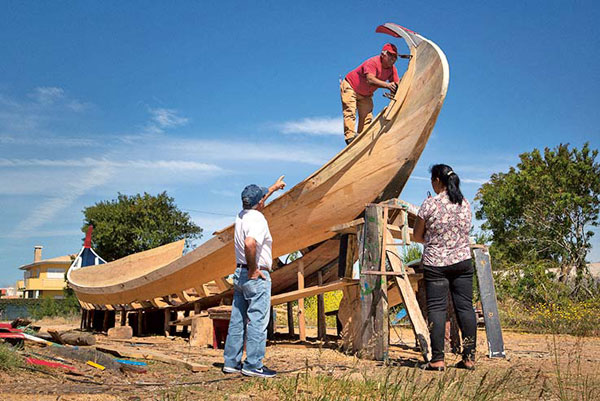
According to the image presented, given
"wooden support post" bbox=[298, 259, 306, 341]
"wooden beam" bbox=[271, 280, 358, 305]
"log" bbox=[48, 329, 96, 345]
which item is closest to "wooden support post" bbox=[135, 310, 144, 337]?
"log" bbox=[48, 329, 96, 345]

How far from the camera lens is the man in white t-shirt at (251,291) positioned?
4.05m

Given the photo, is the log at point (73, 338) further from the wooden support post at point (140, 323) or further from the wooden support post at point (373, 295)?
the wooden support post at point (373, 295)

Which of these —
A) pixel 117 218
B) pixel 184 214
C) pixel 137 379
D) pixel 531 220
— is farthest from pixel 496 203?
pixel 137 379

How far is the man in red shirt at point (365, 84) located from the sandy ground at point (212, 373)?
8.92 feet

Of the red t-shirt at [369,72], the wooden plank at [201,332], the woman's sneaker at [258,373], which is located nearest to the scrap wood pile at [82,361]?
the woman's sneaker at [258,373]

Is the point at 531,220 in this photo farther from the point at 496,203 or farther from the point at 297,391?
the point at 297,391

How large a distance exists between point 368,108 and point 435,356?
10.9 feet

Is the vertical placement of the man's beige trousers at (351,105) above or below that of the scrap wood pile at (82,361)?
above

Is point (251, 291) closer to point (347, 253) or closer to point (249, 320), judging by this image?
point (249, 320)

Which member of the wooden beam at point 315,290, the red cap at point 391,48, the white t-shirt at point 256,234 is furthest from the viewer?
the red cap at point 391,48

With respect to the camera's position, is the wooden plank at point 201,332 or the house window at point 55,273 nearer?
the wooden plank at point 201,332

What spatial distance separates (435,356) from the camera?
14.0ft

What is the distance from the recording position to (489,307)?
5.22 meters

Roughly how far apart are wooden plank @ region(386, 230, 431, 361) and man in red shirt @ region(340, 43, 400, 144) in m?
1.75
